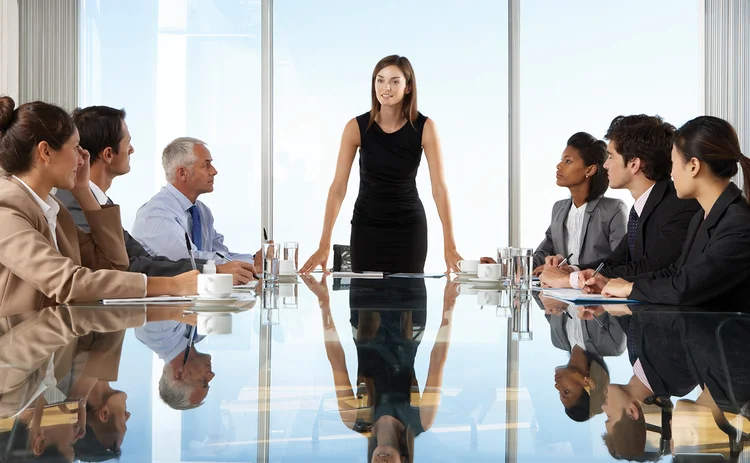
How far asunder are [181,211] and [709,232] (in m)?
2.16

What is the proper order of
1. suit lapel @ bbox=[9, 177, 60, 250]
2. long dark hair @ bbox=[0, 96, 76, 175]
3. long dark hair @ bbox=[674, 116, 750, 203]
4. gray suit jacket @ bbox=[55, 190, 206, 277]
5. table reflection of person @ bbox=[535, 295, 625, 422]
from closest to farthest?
1. table reflection of person @ bbox=[535, 295, 625, 422]
2. suit lapel @ bbox=[9, 177, 60, 250]
3. long dark hair @ bbox=[0, 96, 76, 175]
4. long dark hair @ bbox=[674, 116, 750, 203]
5. gray suit jacket @ bbox=[55, 190, 206, 277]

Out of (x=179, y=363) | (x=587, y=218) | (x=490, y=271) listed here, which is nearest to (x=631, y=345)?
(x=179, y=363)

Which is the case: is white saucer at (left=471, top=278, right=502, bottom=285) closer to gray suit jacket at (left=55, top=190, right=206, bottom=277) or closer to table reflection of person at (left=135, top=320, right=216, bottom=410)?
gray suit jacket at (left=55, top=190, right=206, bottom=277)

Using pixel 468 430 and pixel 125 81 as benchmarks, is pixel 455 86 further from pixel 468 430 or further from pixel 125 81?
pixel 468 430

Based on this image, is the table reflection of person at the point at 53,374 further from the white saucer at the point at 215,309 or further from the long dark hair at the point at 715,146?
the long dark hair at the point at 715,146

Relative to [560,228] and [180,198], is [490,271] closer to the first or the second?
[560,228]

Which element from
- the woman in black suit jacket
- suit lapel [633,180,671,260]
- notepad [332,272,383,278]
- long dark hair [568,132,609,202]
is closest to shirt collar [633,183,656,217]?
suit lapel [633,180,671,260]

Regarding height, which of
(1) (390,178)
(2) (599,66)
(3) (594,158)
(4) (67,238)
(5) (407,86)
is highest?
(2) (599,66)

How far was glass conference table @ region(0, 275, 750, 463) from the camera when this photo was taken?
629 mm

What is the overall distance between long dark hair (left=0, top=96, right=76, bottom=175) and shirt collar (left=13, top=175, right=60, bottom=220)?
1.9 inches

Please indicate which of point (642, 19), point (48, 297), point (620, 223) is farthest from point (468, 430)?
point (642, 19)

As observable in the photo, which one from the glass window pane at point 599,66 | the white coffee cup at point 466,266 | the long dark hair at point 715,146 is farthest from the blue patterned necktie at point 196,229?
the glass window pane at point 599,66

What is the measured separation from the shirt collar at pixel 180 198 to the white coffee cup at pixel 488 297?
162 cm

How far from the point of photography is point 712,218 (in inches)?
84.2
